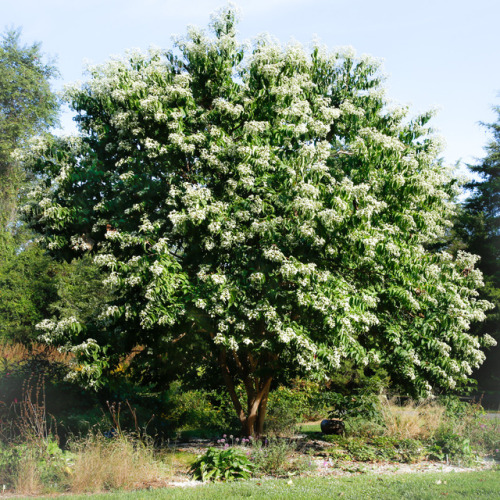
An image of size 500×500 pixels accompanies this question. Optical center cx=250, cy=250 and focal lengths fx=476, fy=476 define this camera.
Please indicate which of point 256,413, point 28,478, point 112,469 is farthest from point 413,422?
point 28,478

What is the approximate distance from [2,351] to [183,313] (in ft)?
36.4

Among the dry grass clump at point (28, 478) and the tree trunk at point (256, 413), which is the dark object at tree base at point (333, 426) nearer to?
the tree trunk at point (256, 413)

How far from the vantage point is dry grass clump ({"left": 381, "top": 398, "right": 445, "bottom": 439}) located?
469 inches

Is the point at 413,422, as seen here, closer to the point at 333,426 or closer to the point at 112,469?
the point at 333,426

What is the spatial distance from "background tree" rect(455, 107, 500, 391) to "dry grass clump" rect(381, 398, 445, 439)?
48.2 ft

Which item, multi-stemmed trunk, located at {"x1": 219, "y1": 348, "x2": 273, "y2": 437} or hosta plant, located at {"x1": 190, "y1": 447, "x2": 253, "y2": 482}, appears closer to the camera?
hosta plant, located at {"x1": 190, "y1": 447, "x2": 253, "y2": 482}

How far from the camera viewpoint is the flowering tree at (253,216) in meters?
8.69

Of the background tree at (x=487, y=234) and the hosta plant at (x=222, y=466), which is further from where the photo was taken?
the background tree at (x=487, y=234)

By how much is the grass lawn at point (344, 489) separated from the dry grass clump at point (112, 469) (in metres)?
0.85

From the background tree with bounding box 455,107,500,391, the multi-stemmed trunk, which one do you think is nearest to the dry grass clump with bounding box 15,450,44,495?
the multi-stemmed trunk

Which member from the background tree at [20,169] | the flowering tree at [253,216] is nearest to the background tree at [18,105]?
the background tree at [20,169]

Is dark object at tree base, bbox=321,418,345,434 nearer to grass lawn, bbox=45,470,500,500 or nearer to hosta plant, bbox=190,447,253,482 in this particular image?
grass lawn, bbox=45,470,500,500

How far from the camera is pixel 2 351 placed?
1664 cm

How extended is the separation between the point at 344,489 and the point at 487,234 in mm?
25304
